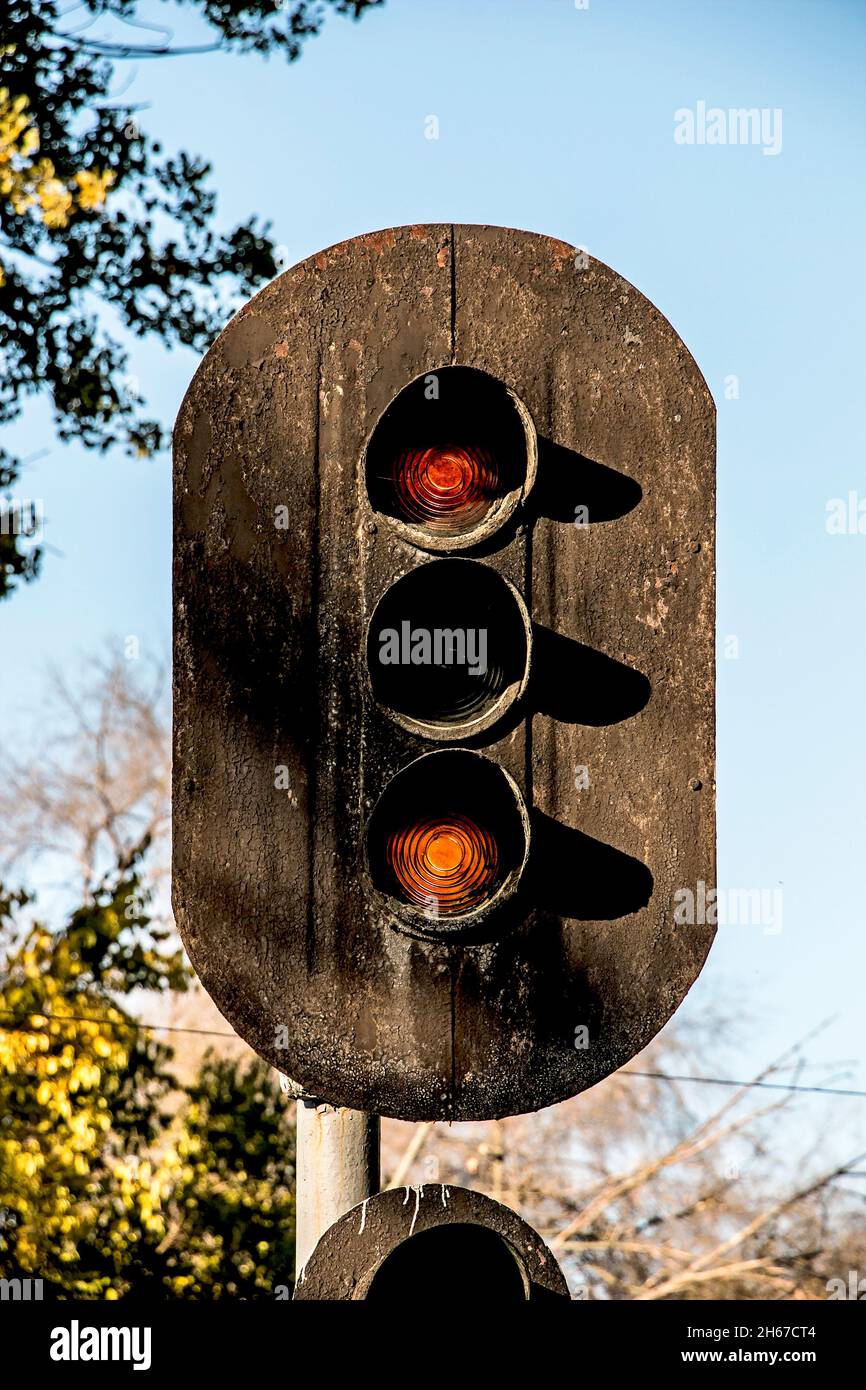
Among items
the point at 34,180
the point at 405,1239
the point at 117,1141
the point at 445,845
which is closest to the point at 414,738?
the point at 445,845

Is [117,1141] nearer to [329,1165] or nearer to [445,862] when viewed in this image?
[329,1165]

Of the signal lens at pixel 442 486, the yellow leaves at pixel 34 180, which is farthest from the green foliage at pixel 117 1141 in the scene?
the signal lens at pixel 442 486

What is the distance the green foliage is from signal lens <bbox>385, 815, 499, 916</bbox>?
15.5ft

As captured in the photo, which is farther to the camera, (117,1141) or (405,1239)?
(117,1141)

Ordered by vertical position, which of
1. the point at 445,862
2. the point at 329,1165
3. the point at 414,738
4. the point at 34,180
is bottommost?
the point at 329,1165

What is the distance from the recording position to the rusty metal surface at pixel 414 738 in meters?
3.40

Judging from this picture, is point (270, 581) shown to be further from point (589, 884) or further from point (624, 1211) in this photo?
point (624, 1211)

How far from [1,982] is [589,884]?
5785 mm

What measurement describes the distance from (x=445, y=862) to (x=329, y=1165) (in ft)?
2.94

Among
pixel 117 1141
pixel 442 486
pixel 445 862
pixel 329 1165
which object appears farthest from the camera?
pixel 117 1141

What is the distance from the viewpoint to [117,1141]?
34.9ft

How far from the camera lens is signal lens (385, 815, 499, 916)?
131 inches

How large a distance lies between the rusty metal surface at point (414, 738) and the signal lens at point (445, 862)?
9 cm

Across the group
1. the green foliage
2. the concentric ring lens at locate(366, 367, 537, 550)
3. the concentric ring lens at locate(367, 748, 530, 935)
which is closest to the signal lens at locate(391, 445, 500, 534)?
the concentric ring lens at locate(366, 367, 537, 550)
